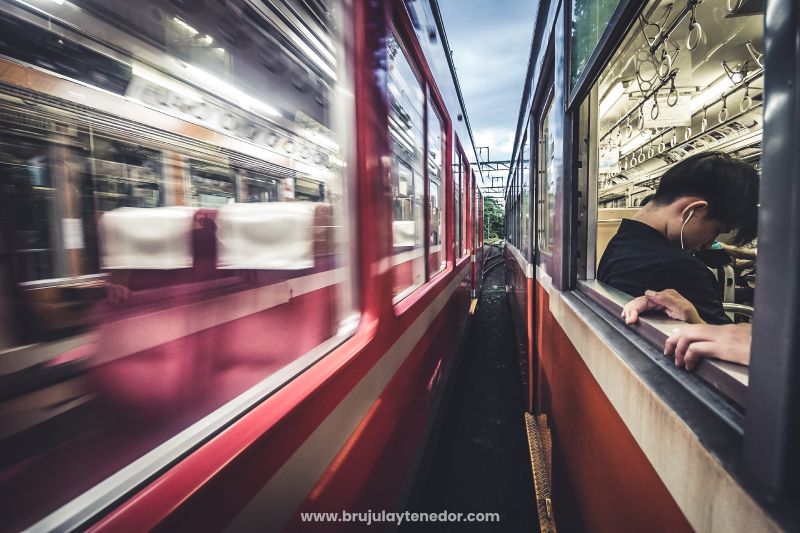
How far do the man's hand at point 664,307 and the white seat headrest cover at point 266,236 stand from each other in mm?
1422

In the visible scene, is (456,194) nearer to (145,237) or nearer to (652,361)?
(145,237)

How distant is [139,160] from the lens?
2006 millimetres

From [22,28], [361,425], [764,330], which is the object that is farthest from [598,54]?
[22,28]

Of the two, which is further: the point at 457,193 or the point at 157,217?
the point at 457,193

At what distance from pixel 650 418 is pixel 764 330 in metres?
0.41

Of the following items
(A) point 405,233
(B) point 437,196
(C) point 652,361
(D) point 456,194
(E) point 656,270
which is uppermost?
(D) point 456,194

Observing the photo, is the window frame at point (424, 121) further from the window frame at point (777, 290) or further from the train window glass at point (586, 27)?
the window frame at point (777, 290)

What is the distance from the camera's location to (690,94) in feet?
14.7

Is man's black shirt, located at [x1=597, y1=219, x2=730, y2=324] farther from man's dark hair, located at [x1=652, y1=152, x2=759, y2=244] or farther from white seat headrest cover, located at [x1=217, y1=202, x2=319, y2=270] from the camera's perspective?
white seat headrest cover, located at [x1=217, y1=202, x2=319, y2=270]

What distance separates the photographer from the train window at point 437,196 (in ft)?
8.72

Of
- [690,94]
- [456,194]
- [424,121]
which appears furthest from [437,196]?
[690,94]

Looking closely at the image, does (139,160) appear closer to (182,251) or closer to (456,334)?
(182,251)

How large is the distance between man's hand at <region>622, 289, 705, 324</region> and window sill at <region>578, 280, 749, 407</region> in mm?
21

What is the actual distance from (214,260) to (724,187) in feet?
8.43
